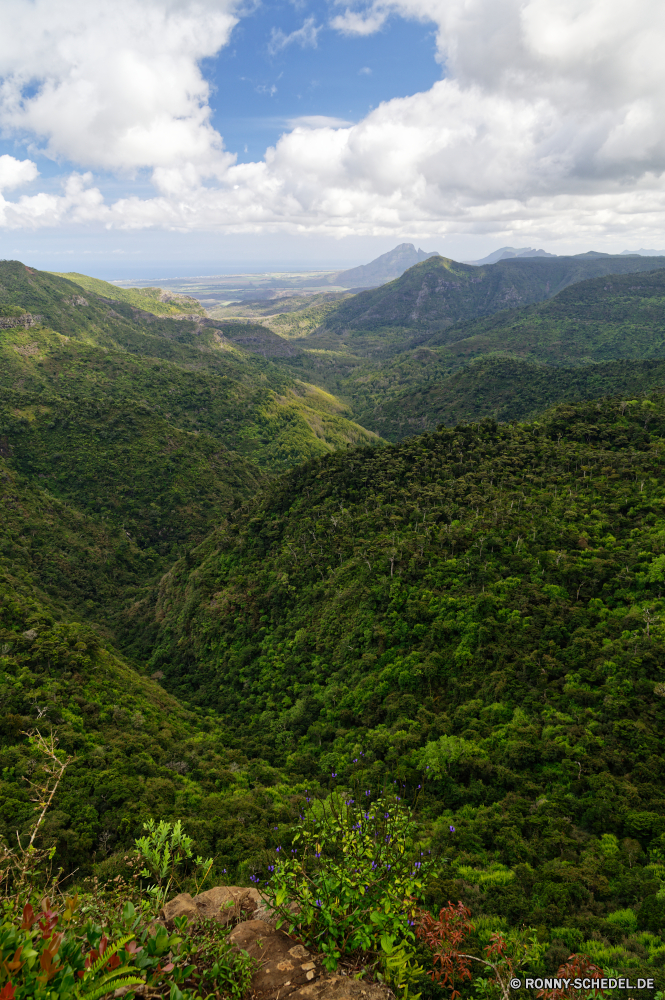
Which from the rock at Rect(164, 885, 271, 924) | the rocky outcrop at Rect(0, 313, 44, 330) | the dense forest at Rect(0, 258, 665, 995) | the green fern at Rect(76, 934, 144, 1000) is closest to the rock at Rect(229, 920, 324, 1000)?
the rock at Rect(164, 885, 271, 924)

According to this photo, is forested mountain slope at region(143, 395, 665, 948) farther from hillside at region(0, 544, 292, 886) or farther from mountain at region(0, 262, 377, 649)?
mountain at region(0, 262, 377, 649)

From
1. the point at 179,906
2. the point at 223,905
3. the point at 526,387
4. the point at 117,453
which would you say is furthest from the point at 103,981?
the point at 526,387

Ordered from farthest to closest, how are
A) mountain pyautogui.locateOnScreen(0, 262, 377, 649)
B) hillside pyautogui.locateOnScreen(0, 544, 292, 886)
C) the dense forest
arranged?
1. mountain pyautogui.locateOnScreen(0, 262, 377, 649)
2. hillside pyautogui.locateOnScreen(0, 544, 292, 886)
3. the dense forest

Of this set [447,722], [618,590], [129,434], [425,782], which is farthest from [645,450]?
[129,434]

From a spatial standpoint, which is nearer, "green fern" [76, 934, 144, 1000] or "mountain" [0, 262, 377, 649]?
"green fern" [76, 934, 144, 1000]

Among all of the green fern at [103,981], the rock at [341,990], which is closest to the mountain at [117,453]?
the rock at [341,990]

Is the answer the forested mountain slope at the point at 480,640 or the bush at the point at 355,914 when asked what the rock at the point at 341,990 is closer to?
the bush at the point at 355,914

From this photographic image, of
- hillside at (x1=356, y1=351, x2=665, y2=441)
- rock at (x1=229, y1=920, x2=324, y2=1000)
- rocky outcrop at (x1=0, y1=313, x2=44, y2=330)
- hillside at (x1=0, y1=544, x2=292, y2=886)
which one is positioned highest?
rocky outcrop at (x1=0, y1=313, x2=44, y2=330)

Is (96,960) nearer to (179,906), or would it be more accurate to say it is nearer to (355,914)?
(355,914)
